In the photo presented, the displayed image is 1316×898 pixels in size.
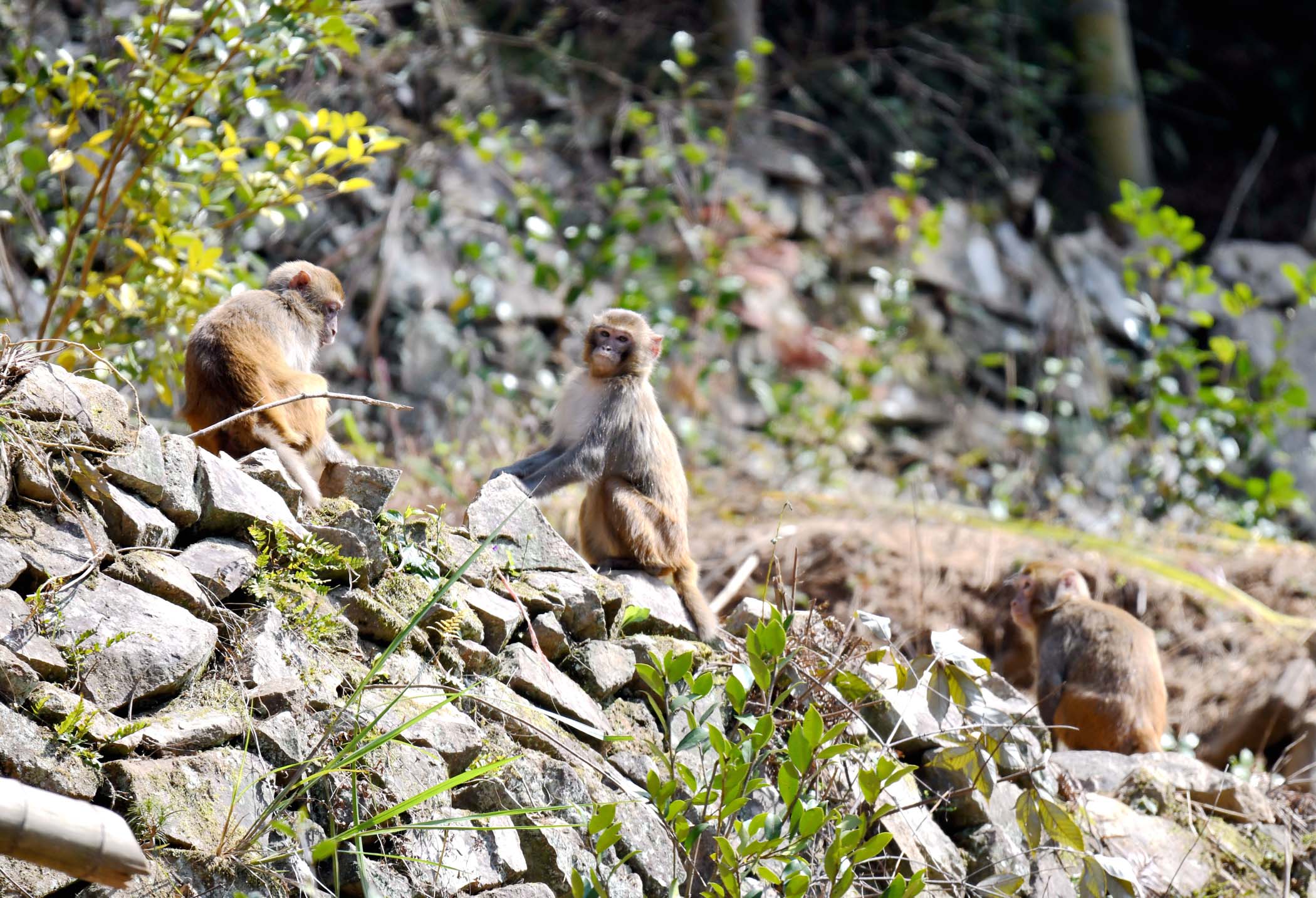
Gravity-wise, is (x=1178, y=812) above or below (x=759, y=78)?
below

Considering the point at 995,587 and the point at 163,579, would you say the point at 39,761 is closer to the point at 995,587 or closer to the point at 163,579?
the point at 163,579

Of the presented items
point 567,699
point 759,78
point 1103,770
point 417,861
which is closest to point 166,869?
point 417,861

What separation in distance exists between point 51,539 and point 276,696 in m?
0.72

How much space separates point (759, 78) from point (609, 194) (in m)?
3.62

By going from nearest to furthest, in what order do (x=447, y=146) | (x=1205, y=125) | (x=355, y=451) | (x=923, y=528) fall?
(x=355, y=451) → (x=923, y=528) → (x=447, y=146) → (x=1205, y=125)

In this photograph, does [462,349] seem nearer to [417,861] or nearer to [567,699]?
[567,699]

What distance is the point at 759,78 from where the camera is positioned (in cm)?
1321

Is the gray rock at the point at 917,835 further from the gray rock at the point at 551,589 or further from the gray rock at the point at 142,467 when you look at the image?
the gray rock at the point at 142,467

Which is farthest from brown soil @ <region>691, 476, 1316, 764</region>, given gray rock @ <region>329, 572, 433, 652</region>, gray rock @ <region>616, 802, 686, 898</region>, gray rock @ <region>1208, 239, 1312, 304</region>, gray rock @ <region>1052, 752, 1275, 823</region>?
gray rock @ <region>1208, 239, 1312, 304</region>

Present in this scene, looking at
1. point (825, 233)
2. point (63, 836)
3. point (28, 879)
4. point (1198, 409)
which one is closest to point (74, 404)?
point (28, 879)

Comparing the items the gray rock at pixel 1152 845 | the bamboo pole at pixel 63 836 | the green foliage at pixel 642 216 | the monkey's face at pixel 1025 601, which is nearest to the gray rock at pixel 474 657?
the bamboo pole at pixel 63 836

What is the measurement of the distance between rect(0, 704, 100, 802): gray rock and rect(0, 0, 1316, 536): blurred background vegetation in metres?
3.75

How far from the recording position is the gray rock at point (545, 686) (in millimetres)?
4164

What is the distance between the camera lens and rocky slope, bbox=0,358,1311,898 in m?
3.11
